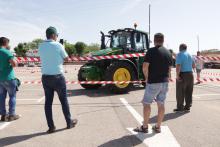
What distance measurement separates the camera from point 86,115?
732cm

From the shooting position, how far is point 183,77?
7.93 metres

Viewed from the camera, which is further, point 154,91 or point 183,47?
point 183,47

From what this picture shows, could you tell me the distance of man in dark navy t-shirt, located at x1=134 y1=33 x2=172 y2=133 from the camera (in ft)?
17.9

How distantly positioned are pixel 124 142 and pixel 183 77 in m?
3.47

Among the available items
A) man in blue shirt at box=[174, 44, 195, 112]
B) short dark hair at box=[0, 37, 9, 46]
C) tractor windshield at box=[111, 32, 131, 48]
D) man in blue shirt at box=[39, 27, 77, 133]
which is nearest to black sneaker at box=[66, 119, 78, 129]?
man in blue shirt at box=[39, 27, 77, 133]

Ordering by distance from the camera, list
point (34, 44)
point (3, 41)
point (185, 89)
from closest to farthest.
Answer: point (3, 41)
point (185, 89)
point (34, 44)

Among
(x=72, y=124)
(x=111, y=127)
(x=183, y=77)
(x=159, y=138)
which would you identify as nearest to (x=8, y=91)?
(x=72, y=124)

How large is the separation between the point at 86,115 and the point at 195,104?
11.5 ft

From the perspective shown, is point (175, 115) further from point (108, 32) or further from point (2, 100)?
point (108, 32)

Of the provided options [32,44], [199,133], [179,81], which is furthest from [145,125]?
[32,44]

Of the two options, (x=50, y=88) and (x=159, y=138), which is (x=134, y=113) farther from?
(x=50, y=88)

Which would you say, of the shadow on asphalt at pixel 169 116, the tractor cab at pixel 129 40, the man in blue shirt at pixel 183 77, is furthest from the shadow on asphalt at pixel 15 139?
the tractor cab at pixel 129 40

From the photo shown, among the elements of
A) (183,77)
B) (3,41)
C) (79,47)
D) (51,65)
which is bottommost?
(183,77)

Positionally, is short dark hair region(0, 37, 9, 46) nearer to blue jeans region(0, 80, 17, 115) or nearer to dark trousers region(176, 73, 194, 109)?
blue jeans region(0, 80, 17, 115)
